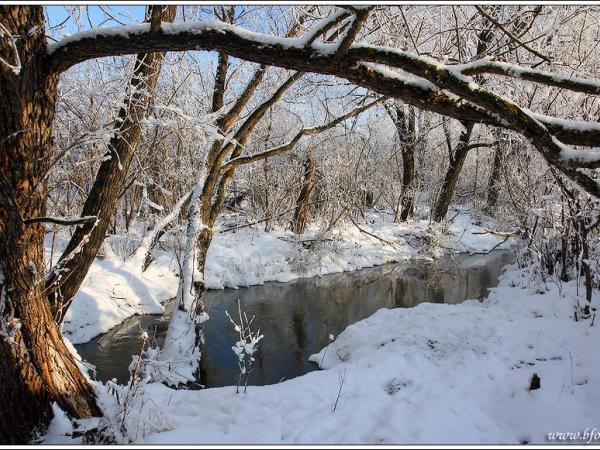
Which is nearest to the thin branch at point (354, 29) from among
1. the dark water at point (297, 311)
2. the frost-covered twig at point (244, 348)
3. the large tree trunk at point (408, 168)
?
the frost-covered twig at point (244, 348)

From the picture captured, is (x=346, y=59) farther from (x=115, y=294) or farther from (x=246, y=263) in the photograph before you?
(x=246, y=263)

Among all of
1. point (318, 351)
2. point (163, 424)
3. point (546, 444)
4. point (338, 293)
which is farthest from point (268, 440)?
point (338, 293)

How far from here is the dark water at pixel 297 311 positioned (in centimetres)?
650

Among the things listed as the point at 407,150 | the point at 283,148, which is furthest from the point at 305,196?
the point at 283,148

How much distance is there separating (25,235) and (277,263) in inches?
390

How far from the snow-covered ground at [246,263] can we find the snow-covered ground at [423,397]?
341 centimetres

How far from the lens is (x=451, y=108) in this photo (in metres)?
2.36

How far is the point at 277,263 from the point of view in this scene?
12.4 meters

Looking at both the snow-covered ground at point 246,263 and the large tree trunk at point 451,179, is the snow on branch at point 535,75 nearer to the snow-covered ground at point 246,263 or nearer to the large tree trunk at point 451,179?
the snow-covered ground at point 246,263

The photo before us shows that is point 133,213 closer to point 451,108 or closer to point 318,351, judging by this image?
point 318,351

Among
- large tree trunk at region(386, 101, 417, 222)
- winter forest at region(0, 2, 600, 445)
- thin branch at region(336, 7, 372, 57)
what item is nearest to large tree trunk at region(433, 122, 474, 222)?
winter forest at region(0, 2, 600, 445)

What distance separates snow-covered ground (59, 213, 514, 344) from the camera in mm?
8109

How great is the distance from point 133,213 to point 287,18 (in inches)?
326

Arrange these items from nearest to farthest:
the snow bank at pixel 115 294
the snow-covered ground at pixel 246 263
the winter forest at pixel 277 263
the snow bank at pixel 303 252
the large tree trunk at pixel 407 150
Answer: the winter forest at pixel 277 263
the snow bank at pixel 115 294
the snow-covered ground at pixel 246 263
the snow bank at pixel 303 252
the large tree trunk at pixel 407 150
